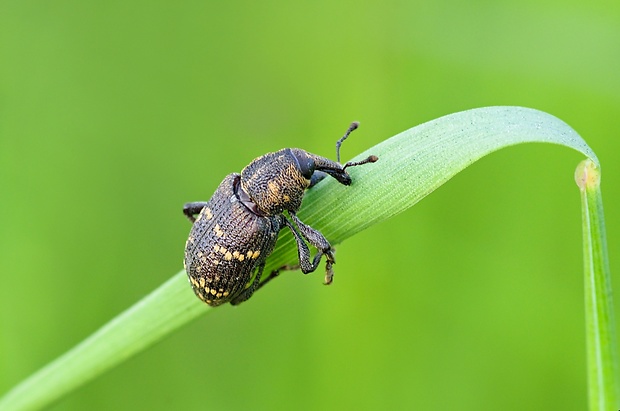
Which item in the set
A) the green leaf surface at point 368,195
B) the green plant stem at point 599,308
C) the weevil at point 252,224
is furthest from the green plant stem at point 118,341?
the green plant stem at point 599,308

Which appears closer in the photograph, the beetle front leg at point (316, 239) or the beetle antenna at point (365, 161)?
the beetle antenna at point (365, 161)

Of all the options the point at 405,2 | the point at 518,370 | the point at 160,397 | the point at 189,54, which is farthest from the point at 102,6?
Result: the point at 518,370

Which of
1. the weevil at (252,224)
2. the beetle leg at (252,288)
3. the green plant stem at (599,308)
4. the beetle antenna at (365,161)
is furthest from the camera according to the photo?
the beetle leg at (252,288)

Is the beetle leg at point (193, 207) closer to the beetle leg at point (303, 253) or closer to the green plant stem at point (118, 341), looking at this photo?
the beetle leg at point (303, 253)

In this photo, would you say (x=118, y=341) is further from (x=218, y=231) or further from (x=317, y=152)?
(x=317, y=152)

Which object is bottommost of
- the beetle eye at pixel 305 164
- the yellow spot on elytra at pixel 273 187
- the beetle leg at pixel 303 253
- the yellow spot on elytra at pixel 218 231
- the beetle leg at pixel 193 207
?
the beetle leg at pixel 303 253

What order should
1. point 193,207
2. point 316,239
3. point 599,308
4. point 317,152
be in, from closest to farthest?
1. point 599,308
2. point 316,239
3. point 193,207
4. point 317,152

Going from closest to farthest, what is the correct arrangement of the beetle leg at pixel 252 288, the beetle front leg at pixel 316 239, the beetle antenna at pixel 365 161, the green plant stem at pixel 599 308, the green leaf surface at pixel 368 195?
the green plant stem at pixel 599 308
the green leaf surface at pixel 368 195
the beetle antenna at pixel 365 161
the beetle front leg at pixel 316 239
the beetle leg at pixel 252 288

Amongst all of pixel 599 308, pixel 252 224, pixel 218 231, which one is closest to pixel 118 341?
pixel 218 231
